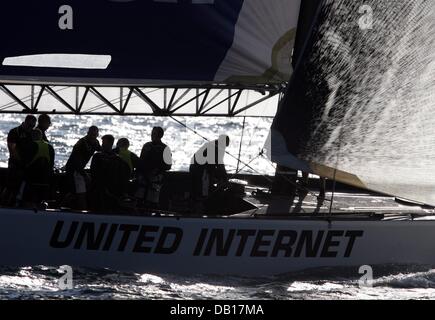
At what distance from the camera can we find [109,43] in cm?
1591

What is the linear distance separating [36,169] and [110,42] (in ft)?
5.95

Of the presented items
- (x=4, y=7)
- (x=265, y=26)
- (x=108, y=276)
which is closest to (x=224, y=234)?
(x=108, y=276)

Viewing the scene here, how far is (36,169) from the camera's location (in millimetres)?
15609

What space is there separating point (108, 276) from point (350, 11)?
4.20 metres

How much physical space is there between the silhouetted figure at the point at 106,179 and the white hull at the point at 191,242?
621mm

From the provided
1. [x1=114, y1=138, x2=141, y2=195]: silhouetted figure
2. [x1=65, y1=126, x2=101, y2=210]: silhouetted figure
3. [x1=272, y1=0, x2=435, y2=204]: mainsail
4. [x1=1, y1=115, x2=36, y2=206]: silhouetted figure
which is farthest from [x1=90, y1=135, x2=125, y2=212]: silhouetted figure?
[x1=272, y1=0, x2=435, y2=204]: mainsail

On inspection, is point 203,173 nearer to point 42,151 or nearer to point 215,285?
point 215,285

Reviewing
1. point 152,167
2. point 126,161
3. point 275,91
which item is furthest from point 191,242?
point 275,91

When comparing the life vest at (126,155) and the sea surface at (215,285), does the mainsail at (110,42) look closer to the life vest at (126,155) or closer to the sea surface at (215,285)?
the life vest at (126,155)

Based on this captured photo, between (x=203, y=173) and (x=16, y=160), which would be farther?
(x=203, y=173)

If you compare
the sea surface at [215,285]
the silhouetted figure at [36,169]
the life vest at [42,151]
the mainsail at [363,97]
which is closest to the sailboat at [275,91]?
the mainsail at [363,97]

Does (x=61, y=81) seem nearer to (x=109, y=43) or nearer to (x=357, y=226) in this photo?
(x=109, y=43)

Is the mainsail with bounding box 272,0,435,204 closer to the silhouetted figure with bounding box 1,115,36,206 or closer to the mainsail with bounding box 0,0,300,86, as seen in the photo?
the mainsail with bounding box 0,0,300,86
